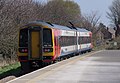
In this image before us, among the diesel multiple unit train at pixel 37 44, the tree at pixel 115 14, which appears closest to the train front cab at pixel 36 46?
the diesel multiple unit train at pixel 37 44

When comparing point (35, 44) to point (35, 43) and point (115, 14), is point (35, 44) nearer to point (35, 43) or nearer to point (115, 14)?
point (35, 43)

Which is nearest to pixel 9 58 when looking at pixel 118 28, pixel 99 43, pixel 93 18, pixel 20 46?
pixel 20 46

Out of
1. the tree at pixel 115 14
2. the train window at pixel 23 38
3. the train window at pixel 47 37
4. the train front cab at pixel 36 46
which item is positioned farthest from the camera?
the tree at pixel 115 14

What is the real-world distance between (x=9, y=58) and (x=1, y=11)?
7224 millimetres

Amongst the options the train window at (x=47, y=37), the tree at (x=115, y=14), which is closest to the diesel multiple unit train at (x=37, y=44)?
the train window at (x=47, y=37)

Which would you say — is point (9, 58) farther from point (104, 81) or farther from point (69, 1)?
point (69, 1)

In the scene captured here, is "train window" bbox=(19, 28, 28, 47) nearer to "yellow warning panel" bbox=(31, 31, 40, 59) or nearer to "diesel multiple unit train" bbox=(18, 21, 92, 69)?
"diesel multiple unit train" bbox=(18, 21, 92, 69)

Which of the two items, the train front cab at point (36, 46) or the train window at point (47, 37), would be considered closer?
the train front cab at point (36, 46)

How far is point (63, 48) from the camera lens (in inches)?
1169

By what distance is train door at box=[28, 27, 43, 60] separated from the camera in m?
25.0

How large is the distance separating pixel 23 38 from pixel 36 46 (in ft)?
3.37

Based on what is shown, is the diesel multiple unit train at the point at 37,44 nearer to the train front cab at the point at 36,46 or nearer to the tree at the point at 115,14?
the train front cab at the point at 36,46

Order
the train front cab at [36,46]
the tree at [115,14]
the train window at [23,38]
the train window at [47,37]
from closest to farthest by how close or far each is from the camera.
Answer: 1. the train front cab at [36,46]
2. the train window at [47,37]
3. the train window at [23,38]
4. the tree at [115,14]

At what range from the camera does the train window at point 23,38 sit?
82.5 ft
